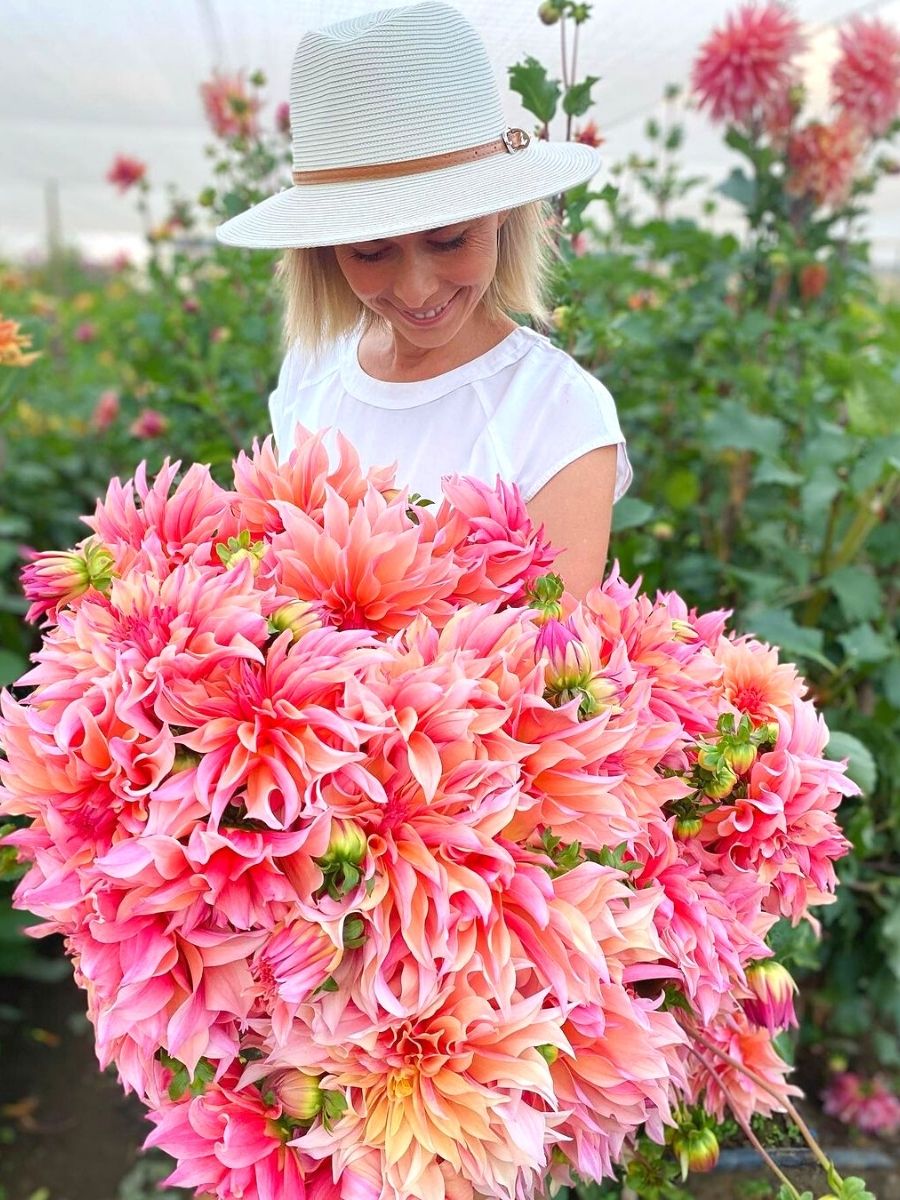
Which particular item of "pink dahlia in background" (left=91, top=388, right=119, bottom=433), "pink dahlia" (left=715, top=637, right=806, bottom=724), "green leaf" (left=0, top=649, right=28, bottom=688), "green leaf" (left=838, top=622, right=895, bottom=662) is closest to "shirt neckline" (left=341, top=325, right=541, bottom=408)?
"pink dahlia" (left=715, top=637, right=806, bottom=724)

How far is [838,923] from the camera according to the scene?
1.67 m

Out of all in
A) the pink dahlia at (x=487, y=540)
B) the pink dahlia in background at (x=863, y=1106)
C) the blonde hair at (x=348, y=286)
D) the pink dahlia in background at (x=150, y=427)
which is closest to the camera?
the pink dahlia at (x=487, y=540)

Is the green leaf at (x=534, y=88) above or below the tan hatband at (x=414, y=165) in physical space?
above

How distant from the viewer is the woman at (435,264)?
0.84 m

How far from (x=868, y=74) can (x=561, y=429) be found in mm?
1465

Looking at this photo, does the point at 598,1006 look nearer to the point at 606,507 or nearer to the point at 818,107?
the point at 606,507

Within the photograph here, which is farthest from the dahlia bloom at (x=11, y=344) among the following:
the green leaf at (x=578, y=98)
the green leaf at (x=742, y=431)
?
the green leaf at (x=742, y=431)

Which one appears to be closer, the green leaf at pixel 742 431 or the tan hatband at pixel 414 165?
the tan hatband at pixel 414 165

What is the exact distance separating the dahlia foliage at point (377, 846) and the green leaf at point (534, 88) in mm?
668

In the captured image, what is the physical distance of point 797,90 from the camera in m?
1.85

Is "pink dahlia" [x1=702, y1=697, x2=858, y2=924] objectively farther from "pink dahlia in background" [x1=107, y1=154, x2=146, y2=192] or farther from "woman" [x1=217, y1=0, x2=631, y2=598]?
"pink dahlia in background" [x1=107, y1=154, x2=146, y2=192]

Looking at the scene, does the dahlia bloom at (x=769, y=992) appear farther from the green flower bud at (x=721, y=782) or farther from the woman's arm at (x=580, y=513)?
the woman's arm at (x=580, y=513)

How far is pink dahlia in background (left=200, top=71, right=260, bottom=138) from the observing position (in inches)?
81.0

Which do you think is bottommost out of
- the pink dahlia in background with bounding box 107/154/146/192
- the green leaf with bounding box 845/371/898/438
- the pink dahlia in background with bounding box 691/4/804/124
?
the green leaf with bounding box 845/371/898/438
